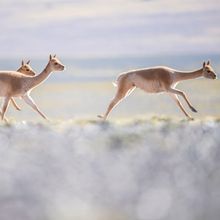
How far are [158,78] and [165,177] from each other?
51cm

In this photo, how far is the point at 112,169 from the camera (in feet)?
12.2

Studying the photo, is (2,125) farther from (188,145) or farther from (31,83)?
(188,145)

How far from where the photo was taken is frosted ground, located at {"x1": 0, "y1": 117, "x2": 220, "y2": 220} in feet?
12.0

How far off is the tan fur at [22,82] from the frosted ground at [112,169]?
192 mm

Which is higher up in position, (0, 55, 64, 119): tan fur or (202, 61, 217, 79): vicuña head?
(202, 61, 217, 79): vicuña head

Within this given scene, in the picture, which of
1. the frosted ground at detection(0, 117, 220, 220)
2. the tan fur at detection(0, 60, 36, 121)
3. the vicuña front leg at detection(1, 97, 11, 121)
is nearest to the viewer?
the frosted ground at detection(0, 117, 220, 220)

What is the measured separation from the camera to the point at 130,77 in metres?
3.96

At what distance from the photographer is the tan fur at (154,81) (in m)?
3.94

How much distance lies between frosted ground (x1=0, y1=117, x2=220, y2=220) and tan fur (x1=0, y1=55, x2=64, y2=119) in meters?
0.19

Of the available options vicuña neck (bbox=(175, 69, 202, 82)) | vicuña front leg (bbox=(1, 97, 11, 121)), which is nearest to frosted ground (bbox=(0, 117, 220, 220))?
vicuña front leg (bbox=(1, 97, 11, 121))

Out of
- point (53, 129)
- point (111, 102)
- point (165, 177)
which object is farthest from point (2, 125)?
point (165, 177)

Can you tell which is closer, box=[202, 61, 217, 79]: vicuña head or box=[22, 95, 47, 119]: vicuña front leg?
box=[22, 95, 47, 119]: vicuña front leg

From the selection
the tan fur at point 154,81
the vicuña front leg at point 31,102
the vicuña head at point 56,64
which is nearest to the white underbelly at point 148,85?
the tan fur at point 154,81

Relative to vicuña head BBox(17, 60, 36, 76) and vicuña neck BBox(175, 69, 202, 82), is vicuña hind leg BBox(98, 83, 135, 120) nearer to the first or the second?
vicuña neck BBox(175, 69, 202, 82)
